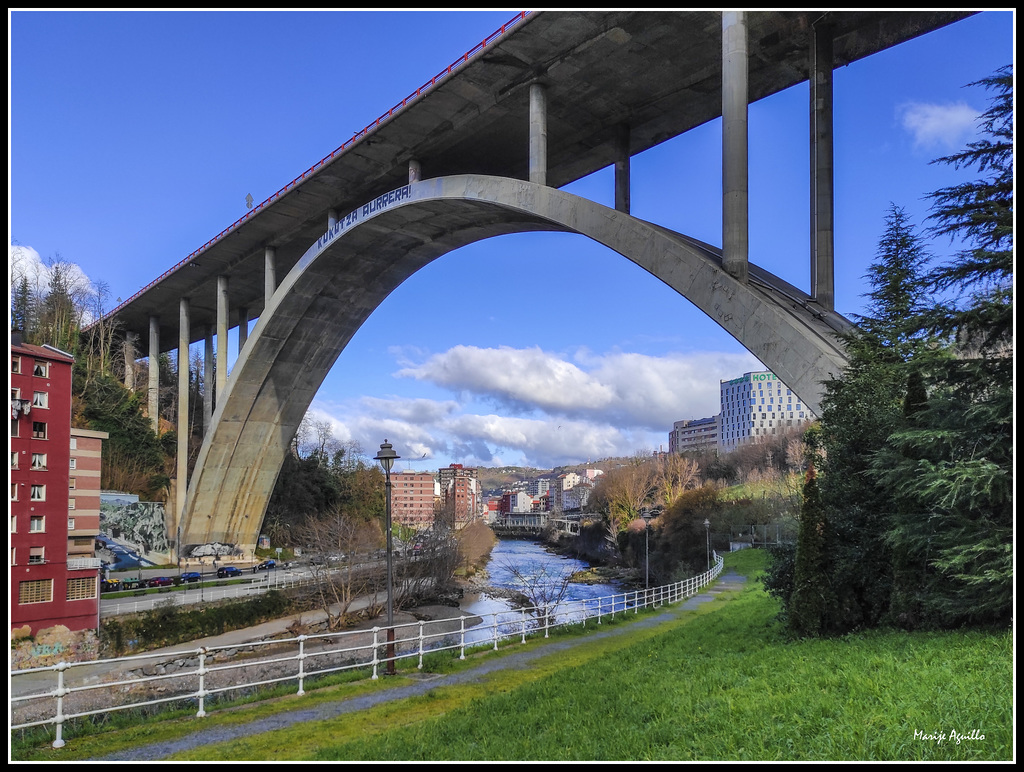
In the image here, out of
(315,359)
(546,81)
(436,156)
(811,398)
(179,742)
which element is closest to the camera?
(179,742)

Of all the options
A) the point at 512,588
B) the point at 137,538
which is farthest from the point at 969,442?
the point at 137,538

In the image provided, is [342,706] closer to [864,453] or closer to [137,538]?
[864,453]

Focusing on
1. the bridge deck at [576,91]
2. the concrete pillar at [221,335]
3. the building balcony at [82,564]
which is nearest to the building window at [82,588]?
the building balcony at [82,564]

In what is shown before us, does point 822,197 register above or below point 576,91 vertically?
below

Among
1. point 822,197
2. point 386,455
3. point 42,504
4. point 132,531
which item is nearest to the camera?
point 386,455

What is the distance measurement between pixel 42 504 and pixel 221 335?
50.8 ft

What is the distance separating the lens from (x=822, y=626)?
1008cm

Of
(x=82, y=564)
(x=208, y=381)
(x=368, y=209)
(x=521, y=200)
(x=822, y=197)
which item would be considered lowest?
(x=82, y=564)

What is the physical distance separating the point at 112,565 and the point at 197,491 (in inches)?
218

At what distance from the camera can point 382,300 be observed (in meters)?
34.1

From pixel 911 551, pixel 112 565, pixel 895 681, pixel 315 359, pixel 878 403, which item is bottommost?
pixel 112 565

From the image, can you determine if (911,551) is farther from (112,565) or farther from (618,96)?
(112,565)

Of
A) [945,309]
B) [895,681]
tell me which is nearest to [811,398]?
[945,309]

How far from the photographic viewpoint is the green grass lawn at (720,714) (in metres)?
5.22
